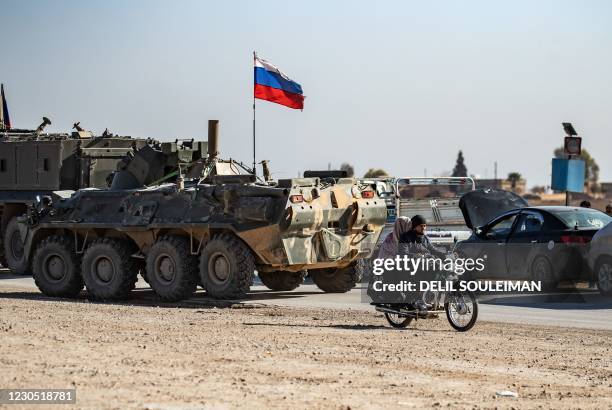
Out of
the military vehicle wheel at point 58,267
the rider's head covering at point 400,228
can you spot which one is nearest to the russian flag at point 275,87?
the military vehicle wheel at point 58,267

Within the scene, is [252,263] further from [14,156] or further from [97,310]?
[14,156]

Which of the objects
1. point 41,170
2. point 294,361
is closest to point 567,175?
point 41,170

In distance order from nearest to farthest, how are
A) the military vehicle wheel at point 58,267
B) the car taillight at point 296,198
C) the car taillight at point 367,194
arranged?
the car taillight at point 296,198 → the car taillight at point 367,194 → the military vehicle wheel at point 58,267

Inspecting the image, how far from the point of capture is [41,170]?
29688 mm

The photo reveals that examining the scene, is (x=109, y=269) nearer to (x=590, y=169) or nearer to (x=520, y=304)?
(x=520, y=304)

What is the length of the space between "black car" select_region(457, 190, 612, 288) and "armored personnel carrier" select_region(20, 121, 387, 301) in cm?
189

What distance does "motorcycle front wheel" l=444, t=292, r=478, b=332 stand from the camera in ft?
53.0

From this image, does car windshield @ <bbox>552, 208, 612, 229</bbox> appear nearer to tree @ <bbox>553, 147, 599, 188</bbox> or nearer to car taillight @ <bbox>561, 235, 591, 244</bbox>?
car taillight @ <bbox>561, 235, 591, 244</bbox>

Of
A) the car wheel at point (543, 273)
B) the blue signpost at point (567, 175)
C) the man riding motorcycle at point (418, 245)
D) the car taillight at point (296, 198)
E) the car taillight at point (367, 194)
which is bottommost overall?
the car wheel at point (543, 273)

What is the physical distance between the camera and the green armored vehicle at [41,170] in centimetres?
2948

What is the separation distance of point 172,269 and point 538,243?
5.89 meters

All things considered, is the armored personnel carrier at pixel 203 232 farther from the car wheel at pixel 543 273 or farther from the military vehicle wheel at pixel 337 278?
the car wheel at pixel 543 273

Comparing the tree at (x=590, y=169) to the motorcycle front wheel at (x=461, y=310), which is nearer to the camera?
the motorcycle front wheel at (x=461, y=310)

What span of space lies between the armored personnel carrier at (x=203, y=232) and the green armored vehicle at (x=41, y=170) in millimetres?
6009
